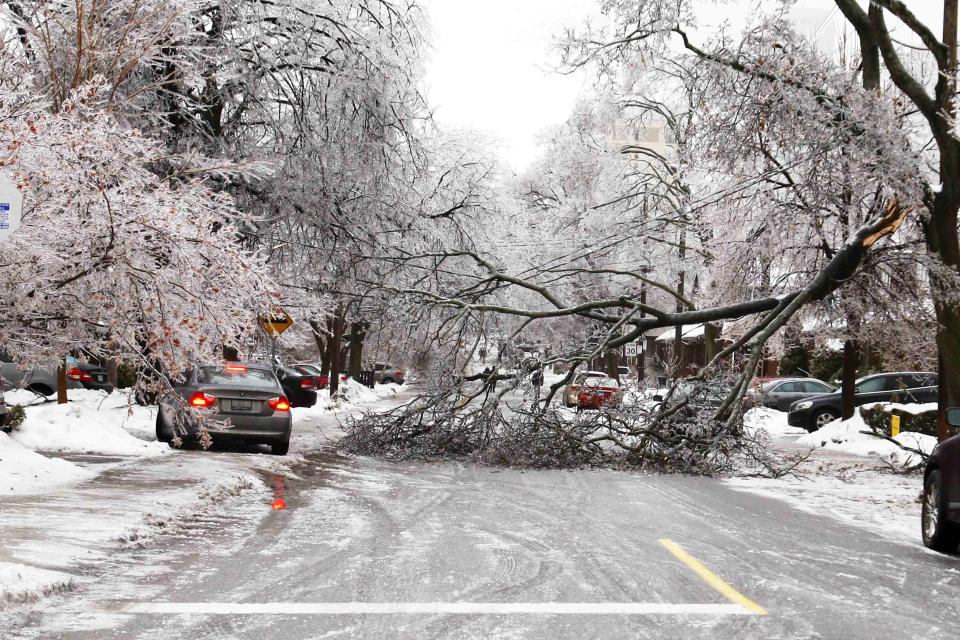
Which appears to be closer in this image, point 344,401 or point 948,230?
point 948,230

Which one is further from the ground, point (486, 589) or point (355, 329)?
point (355, 329)

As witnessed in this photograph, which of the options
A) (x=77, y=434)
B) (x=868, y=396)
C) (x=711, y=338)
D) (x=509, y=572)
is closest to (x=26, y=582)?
(x=509, y=572)

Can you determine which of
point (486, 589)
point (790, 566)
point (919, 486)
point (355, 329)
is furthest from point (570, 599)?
point (355, 329)

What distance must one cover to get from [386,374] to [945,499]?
5902 cm

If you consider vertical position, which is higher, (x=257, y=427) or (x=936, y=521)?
(x=257, y=427)

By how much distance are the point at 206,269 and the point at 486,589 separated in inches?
198

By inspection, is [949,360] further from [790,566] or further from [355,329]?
[355,329]

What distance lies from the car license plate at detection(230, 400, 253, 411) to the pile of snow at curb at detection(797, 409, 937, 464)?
36.4ft

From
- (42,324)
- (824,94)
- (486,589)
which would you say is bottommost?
(486,589)

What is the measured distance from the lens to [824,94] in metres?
13.5

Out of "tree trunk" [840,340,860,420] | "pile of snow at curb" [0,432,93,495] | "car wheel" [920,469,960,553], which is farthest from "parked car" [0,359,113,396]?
"car wheel" [920,469,960,553]

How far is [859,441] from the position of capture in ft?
74.5

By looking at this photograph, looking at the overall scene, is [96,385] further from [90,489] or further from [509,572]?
[509,572]

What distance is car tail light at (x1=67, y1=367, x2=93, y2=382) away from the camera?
97.5 feet
